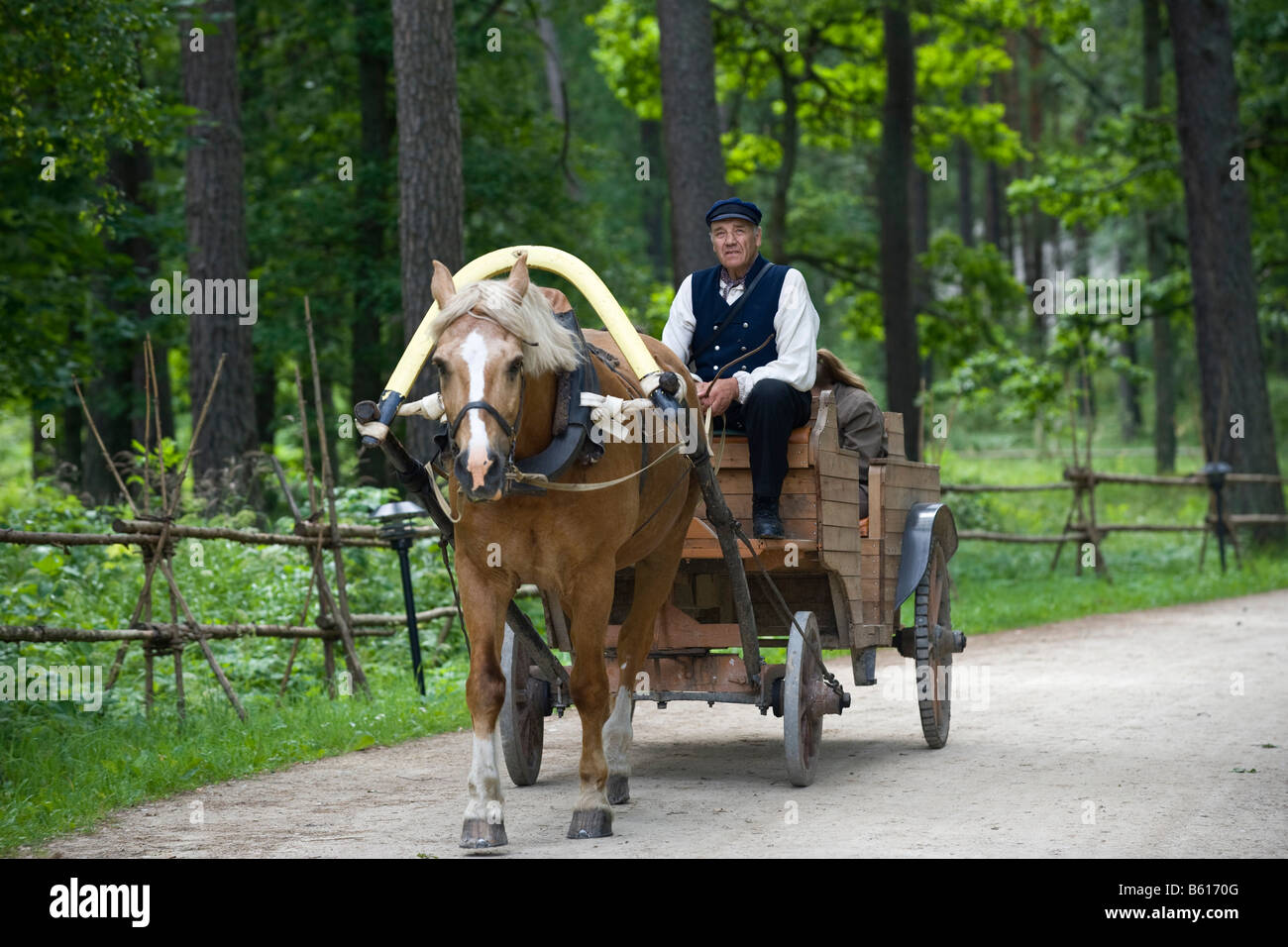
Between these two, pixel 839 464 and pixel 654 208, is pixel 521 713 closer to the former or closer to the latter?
pixel 839 464

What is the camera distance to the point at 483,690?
18.2 ft

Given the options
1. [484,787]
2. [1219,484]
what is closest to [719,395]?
[484,787]

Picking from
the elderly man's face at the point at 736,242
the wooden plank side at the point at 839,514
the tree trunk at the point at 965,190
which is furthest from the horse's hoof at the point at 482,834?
the tree trunk at the point at 965,190

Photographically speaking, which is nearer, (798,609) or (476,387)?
(476,387)

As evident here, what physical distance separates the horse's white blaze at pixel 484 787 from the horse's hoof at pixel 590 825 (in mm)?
329

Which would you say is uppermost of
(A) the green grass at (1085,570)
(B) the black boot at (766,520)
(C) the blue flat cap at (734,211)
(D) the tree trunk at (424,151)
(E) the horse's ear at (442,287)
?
(D) the tree trunk at (424,151)

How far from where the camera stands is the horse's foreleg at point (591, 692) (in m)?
5.66

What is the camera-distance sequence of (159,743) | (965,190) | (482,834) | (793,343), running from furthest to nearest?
(965,190)
(159,743)
(793,343)
(482,834)

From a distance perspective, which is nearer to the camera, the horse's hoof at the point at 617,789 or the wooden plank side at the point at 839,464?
A: the horse's hoof at the point at 617,789

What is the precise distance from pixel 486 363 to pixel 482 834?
1.71 metres

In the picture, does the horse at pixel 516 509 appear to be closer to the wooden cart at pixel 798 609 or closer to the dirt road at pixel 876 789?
the dirt road at pixel 876 789

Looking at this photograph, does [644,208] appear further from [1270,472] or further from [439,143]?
[439,143]

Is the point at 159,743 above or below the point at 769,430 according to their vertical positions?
below
